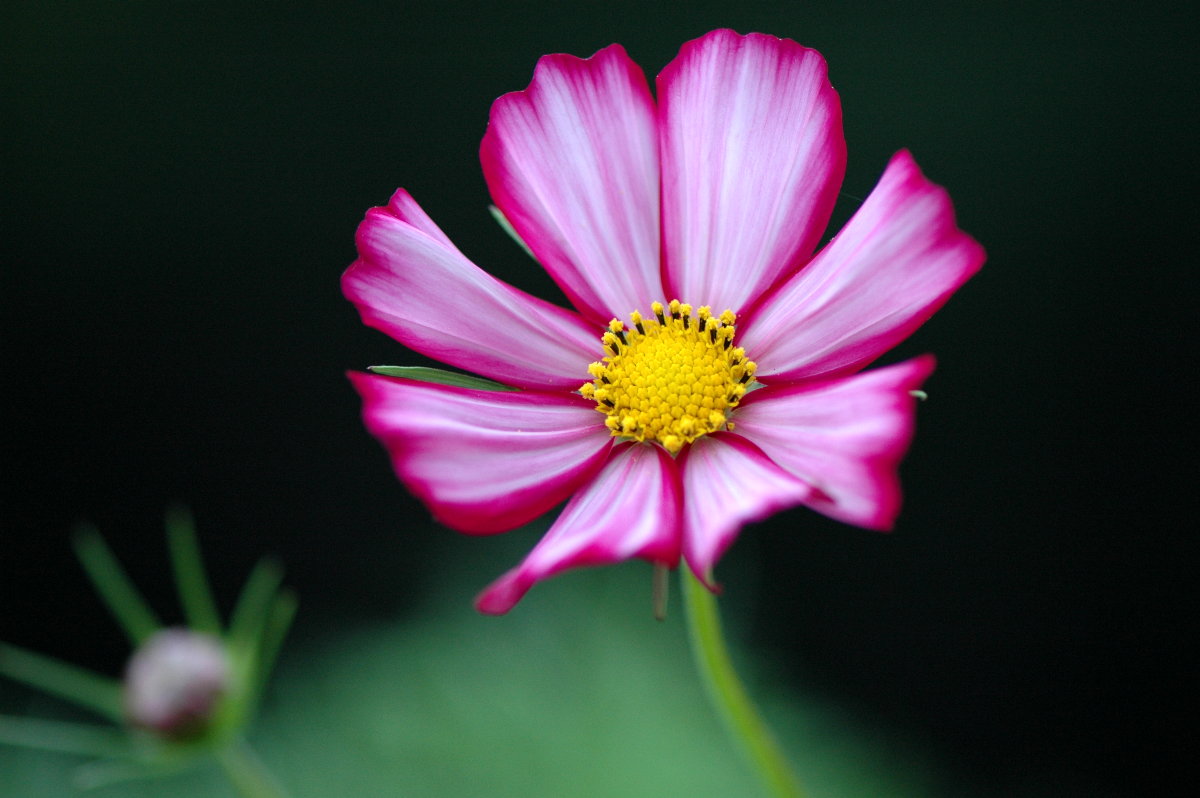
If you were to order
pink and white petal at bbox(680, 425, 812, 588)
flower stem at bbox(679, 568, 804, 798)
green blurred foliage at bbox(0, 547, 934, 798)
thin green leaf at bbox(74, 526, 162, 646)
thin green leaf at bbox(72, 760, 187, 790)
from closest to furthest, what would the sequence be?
pink and white petal at bbox(680, 425, 812, 588) → flower stem at bbox(679, 568, 804, 798) → thin green leaf at bbox(72, 760, 187, 790) → green blurred foliage at bbox(0, 547, 934, 798) → thin green leaf at bbox(74, 526, 162, 646)

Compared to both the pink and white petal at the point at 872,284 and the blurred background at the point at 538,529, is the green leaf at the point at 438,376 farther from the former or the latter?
the blurred background at the point at 538,529

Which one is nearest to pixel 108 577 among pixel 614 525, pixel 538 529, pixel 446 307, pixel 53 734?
pixel 53 734

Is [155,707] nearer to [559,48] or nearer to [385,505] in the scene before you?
[385,505]

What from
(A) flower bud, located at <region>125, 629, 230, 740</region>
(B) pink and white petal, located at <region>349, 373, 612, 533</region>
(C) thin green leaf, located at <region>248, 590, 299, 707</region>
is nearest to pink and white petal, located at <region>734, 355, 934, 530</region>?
(B) pink and white petal, located at <region>349, 373, 612, 533</region>

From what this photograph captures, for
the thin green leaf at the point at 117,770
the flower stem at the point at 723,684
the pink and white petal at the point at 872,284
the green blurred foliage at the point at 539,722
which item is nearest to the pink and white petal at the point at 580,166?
the pink and white petal at the point at 872,284

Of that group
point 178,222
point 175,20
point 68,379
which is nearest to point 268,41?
point 175,20

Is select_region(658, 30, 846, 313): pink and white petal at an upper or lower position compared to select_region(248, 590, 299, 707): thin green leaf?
upper

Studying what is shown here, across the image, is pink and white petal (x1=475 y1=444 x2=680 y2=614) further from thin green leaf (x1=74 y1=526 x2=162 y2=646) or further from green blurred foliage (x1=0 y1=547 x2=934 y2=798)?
thin green leaf (x1=74 y1=526 x2=162 y2=646)
